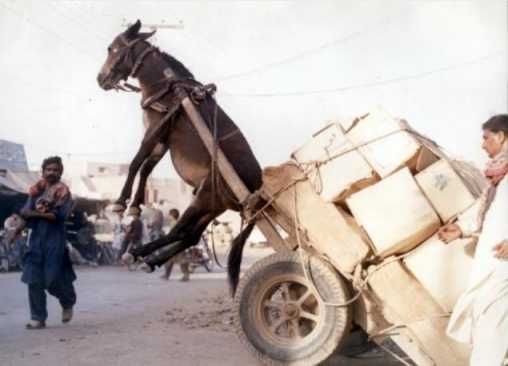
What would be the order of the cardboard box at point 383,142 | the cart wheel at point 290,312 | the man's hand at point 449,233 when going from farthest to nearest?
the cart wheel at point 290,312, the cardboard box at point 383,142, the man's hand at point 449,233

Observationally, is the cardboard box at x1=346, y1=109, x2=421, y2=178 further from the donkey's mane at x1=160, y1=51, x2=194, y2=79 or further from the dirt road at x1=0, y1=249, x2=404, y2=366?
the dirt road at x1=0, y1=249, x2=404, y2=366

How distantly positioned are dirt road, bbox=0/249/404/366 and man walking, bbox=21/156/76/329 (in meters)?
0.36

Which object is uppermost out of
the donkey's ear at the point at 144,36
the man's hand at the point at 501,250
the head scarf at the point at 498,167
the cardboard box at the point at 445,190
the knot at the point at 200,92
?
the donkey's ear at the point at 144,36

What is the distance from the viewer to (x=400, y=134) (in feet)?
13.7

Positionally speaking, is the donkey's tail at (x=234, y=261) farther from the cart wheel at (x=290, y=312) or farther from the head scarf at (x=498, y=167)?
the head scarf at (x=498, y=167)

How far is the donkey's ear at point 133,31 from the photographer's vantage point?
217 inches

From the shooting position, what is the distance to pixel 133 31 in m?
5.54

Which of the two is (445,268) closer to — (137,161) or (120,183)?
(137,161)

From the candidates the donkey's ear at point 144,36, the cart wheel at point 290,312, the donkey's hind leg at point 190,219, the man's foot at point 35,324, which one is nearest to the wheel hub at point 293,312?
the cart wheel at point 290,312

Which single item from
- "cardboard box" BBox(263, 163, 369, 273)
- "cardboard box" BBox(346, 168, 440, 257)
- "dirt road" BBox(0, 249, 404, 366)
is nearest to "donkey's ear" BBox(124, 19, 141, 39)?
"cardboard box" BBox(263, 163, 369, 273)

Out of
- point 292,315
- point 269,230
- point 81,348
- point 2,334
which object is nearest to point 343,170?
point 269,230

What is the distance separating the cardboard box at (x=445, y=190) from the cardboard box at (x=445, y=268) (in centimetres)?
23

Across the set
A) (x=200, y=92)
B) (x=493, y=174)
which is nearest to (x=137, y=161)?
(x=200, y=92)

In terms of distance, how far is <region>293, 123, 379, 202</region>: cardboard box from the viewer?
4.25 meters
